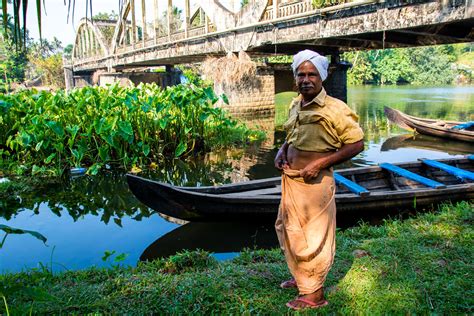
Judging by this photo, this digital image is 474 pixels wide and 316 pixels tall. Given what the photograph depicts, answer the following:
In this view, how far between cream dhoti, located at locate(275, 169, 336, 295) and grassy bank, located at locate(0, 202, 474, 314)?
24 cm

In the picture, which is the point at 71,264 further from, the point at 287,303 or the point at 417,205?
the point at 417,205

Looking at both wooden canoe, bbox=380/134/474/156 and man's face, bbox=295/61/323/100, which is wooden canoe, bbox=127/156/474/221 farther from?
wooden canoe, bbox=380/134/474/156

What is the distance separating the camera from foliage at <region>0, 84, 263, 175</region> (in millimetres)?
6099

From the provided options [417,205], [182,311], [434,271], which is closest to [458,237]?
[434,271]

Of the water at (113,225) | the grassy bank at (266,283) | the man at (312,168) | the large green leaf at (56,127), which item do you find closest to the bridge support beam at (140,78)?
the large green leaf at (56,127)

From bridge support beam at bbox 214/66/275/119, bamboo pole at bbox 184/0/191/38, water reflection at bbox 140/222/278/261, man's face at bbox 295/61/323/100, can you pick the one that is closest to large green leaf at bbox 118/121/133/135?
water reflection at bbox 140/222/278/261

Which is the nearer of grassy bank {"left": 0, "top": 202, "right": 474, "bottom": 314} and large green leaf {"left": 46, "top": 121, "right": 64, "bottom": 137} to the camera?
grassy bank {"left": 0, "top": 202, "right": 474, "bottom": 314}

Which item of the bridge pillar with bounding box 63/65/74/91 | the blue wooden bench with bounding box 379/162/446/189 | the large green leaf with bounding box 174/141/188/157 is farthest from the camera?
the bridge pillar with bounding box 63/65/74/91

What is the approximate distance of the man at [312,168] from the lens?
188 centimetres

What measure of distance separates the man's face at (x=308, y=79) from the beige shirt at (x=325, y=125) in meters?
0.05

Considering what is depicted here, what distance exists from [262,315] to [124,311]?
78cm

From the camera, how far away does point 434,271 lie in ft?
8.13

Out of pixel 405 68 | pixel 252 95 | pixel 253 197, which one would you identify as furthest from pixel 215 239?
pixel 405 68

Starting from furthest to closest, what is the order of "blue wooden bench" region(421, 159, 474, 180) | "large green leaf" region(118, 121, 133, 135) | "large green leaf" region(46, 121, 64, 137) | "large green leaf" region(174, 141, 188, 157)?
"large green leaf" region(174, 141, 188, 157), "large green leaf" region(118, 121, 133, 135), "large green leaf" region(46, 121, 64, 137), "blue wooden bench" region(421, 159, 474, 180)
